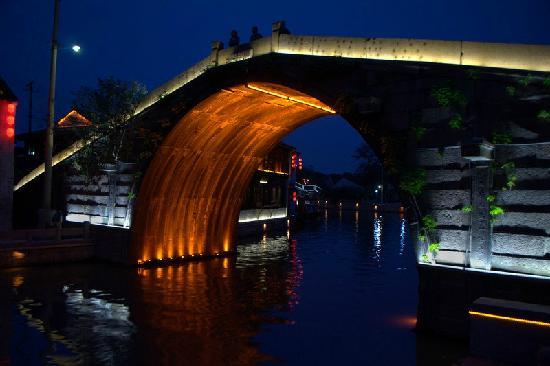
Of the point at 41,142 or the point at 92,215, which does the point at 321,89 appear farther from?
the point at 41,142

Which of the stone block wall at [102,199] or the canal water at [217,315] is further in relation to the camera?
the stone block wall at [102,199]

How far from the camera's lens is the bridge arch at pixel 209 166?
19750 millimetres

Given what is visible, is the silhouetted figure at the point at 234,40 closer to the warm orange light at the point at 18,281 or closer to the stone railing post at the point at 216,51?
the stone railing post at the point at 216,51

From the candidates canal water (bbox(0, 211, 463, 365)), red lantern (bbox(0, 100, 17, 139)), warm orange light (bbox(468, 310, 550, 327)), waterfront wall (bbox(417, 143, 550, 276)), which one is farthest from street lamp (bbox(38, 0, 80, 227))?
warm orange light (bbox(468, 310, 550, 327))

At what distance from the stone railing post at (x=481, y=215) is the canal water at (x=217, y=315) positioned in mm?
1846

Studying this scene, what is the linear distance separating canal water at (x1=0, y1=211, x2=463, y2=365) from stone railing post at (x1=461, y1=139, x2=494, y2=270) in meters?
1.85

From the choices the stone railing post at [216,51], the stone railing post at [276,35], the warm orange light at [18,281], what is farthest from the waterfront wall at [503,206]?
the warm orange light at [18,281]

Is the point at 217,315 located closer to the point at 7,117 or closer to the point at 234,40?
the point at 234,40

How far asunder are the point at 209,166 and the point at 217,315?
33.4 ft

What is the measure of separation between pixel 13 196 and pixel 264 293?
17239 mm

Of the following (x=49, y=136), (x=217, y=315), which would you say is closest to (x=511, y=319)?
(x=217, y=315)

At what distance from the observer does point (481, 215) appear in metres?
11.3

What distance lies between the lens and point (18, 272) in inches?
738

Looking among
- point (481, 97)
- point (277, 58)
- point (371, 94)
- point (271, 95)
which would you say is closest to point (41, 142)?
point (271, 95)
